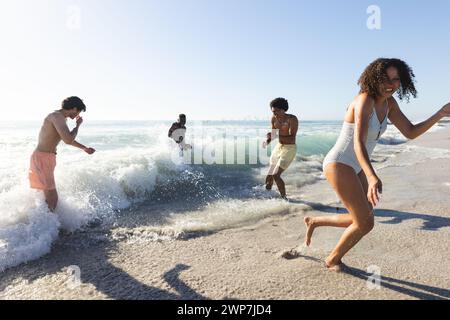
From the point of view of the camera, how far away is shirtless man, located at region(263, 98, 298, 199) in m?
6.35

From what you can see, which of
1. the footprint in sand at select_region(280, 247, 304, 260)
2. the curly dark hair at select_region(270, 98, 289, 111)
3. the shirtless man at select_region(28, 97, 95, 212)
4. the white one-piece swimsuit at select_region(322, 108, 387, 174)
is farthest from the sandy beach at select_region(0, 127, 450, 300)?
the curly dark hair at select_region(270, 98, 289, 111)

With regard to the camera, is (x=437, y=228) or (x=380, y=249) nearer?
(x=380, y=249)

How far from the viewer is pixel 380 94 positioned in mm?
2857

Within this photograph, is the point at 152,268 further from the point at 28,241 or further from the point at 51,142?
the point at 51,142

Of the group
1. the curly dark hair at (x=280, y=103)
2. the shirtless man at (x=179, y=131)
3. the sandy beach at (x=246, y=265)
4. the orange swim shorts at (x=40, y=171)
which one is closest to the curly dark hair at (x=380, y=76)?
the sandy beach at (x=246, y=265)

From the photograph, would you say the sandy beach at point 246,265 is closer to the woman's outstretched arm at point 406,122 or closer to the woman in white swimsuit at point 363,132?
the woman in white swimsuit at point 363,132

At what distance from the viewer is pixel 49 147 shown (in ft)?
15.1

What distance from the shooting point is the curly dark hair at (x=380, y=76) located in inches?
112

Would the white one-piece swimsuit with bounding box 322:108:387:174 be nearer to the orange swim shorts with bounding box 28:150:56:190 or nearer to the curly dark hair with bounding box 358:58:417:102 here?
the curly dark hair with bounding box 358:58:417:102

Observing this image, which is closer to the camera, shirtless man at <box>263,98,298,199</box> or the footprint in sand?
the footprint in sand

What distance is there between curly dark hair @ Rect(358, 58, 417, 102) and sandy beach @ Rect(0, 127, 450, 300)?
1673mm

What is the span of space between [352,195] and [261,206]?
2997mm

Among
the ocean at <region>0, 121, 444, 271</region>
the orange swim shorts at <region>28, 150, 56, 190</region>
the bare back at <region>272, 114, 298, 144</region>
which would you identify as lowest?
the ocean at <region>0, 121, 444, 271</region>

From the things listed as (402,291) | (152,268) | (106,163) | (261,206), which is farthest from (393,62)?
(106,163)
